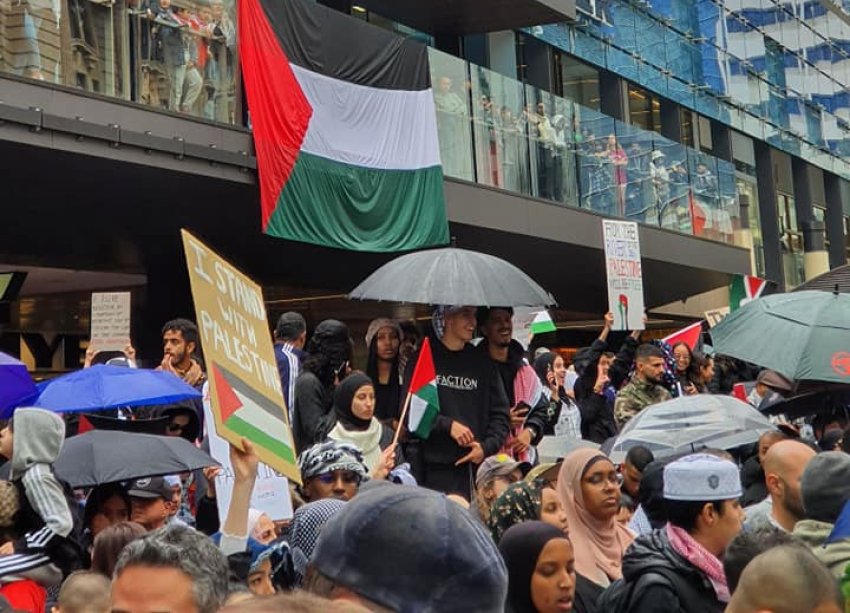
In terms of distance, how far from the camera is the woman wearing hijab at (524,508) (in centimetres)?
613

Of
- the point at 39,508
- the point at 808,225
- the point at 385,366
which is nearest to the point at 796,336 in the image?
the point at 385,366

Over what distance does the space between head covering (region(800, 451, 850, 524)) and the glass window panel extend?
1392cm

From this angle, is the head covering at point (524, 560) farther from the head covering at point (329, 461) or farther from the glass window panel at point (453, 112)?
the glass window panel at point (453, 112)

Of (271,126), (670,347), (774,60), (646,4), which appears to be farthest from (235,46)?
(774,60)

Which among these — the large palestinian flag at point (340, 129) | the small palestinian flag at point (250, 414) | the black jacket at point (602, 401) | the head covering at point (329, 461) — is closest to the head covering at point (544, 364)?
the black jacket at point (602, 401)

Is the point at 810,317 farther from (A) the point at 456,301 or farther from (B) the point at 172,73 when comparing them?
(B) the point at 172,73

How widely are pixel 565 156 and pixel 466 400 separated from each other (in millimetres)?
13448

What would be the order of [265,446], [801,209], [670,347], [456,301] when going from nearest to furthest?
[265,446]
[456,301]
[670,347]
[801,209]

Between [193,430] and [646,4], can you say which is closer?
[193,430]

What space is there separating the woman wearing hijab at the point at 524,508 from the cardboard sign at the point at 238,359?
1068mm

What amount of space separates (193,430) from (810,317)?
400 centimetres

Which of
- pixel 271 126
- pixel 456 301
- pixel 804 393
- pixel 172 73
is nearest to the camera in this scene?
pixel 456 301

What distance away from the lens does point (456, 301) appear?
944cm

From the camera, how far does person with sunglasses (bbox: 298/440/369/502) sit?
6918 mm
